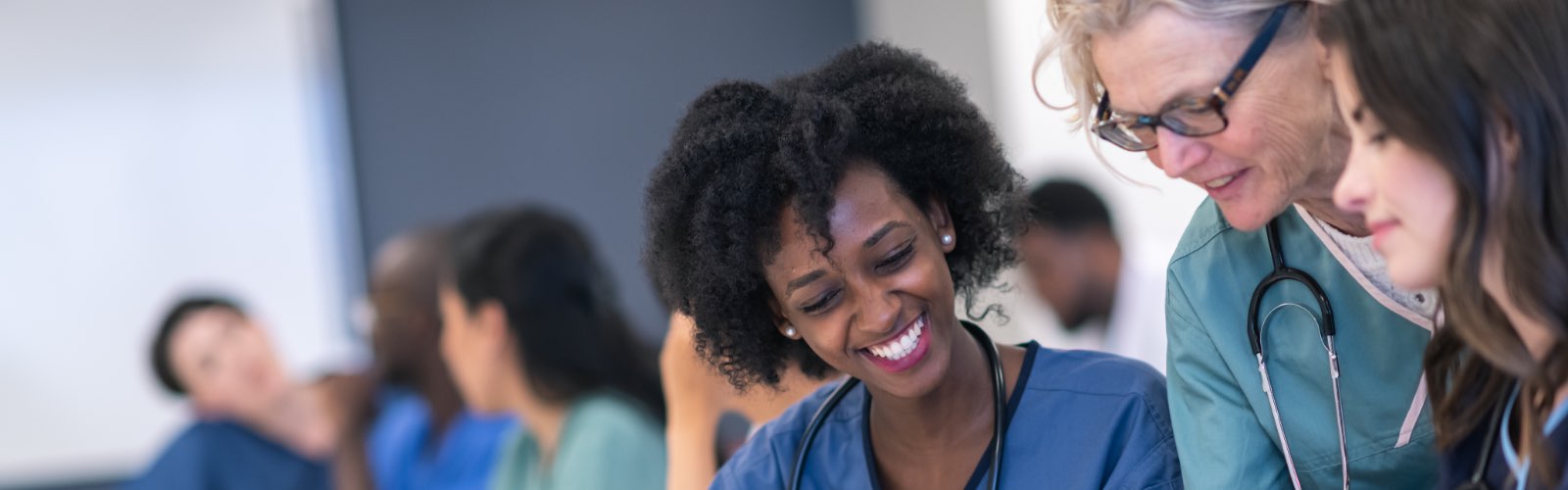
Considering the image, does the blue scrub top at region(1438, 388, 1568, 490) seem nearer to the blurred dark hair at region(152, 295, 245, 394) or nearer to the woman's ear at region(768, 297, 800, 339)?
the woman's ear at region(768, 297, 800, 339)

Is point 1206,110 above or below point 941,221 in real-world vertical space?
above

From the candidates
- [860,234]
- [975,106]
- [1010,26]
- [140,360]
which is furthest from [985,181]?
[140,360]

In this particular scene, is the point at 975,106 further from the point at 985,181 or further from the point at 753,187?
the point at 753,187

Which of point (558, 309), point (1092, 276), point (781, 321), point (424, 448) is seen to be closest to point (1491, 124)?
point (781, 321)

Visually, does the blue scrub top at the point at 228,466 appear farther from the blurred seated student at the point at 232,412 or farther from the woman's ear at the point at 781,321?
the woman's ear at the point at 781,321

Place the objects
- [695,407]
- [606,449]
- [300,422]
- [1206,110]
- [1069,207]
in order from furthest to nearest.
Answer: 1. [300,422]
2. [1069,207]
3. [606,449]
4. [695,407]
5. [1206,110]

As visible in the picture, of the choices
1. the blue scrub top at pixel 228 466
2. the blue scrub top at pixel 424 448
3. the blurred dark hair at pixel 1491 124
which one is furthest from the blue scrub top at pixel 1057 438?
the blue scrub top at pixel 228 466

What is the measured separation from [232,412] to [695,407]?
6.73 ft

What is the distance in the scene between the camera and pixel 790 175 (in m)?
1.70

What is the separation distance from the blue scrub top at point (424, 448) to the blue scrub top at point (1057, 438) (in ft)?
5.77

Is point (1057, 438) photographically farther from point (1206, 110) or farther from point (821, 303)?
point (1206, 110)

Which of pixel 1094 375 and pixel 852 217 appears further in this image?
pixel 1094 375

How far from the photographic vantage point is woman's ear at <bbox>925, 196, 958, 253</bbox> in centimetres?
186

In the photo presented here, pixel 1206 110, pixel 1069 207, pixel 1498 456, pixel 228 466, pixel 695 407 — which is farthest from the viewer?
pixel 228 466
